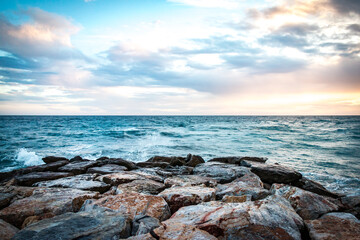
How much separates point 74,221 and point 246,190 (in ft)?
10.7

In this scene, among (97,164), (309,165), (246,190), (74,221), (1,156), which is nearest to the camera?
(74,221)

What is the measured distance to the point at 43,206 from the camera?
11.8 ft

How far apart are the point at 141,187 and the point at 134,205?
1247 mm

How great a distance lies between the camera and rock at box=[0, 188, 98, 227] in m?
3.41

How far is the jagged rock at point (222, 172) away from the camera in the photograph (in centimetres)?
623

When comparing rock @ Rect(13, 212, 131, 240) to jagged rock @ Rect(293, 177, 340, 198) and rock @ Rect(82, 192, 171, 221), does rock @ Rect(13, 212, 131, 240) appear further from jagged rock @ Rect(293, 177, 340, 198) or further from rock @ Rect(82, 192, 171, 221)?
jagged rock @ Rect(293, 177, 340, 198)

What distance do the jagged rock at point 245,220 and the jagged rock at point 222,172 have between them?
2973mm

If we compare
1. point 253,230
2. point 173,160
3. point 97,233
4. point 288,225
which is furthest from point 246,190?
point 173,160

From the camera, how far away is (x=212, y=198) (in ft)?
12.6

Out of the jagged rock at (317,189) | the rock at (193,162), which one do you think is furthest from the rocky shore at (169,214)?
the rock at (193,162)

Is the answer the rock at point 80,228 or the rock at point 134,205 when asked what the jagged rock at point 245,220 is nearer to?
the rock at point 134,205

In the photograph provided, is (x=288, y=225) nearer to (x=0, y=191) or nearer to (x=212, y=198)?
(x=212, y=198)

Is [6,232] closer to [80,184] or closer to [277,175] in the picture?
[80,184]

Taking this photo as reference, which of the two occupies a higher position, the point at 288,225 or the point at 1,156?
the point at 288,225
